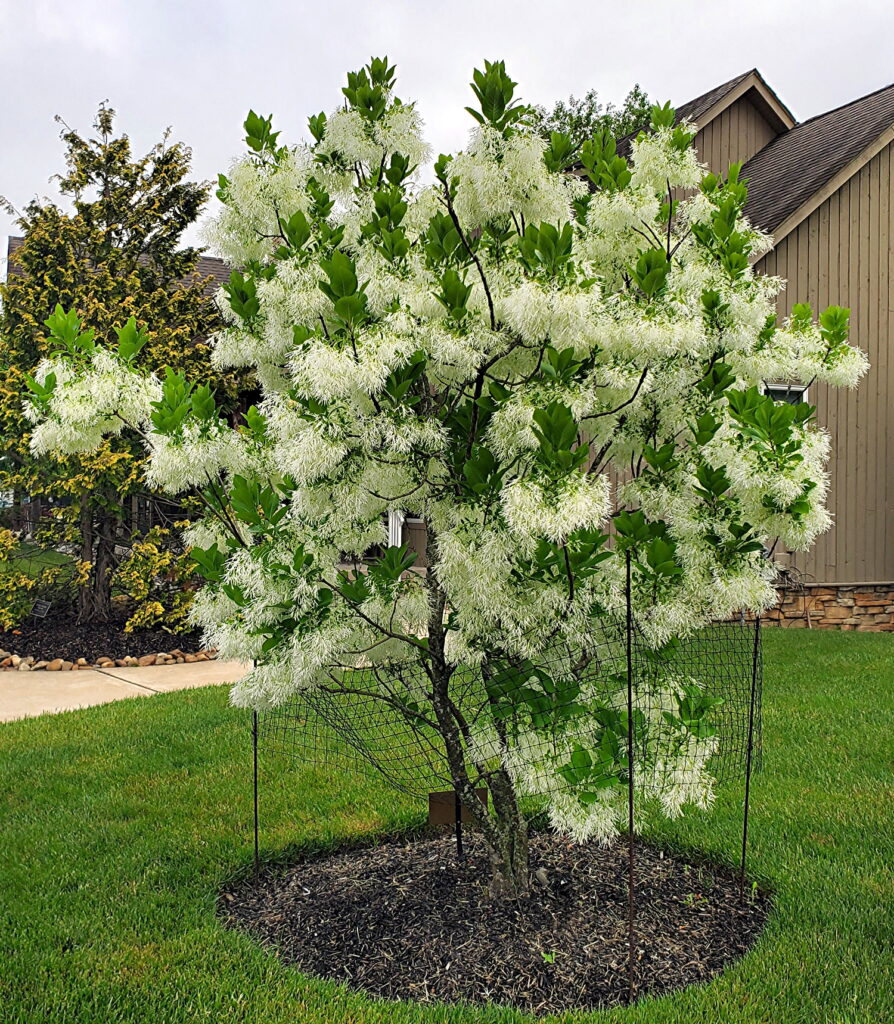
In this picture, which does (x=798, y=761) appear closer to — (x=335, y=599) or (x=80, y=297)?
(x=335, y=599)

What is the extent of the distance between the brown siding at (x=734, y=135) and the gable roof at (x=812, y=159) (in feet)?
0.54

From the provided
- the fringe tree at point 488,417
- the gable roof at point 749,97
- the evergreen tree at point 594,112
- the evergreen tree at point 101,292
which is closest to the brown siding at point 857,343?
the gable roof at point 749,97

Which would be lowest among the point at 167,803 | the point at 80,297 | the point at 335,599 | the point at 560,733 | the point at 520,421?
the point at 167,803

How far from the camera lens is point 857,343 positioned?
1002 cm

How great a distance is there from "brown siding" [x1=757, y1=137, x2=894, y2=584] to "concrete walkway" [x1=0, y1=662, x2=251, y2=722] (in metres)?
6.10

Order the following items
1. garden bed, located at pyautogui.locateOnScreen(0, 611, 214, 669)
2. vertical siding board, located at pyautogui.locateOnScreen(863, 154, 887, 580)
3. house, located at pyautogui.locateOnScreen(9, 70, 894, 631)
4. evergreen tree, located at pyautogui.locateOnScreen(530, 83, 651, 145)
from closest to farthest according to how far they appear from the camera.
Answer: garden bed, located at pyautogui.locateOnScreen(0, 611, 214, 669)
house, located at pyautogui.locateOnScreen(9, 70, 894, 631)
vertical siding board, located at pyautogui.locateOnScreen(863, 154, 887, 580)
evergreen tree, located at pyautogui.locateOnScreen(530, 83, 651, 145)

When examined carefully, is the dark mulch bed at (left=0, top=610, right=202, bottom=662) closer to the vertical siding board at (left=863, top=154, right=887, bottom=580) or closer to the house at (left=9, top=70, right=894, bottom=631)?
the house at (left=9, top=70, right=894, bottom=631)

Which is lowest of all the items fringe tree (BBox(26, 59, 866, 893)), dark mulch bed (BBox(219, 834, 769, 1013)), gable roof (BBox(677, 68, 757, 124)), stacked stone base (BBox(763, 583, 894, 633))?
dark mulch bed (BBox(219, 834, 769, 1013))

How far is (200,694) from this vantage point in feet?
22.5

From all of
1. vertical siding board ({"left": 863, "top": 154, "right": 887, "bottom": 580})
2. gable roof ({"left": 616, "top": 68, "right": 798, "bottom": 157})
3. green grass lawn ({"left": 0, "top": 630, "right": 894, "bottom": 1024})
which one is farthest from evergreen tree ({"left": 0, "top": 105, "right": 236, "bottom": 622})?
vertical siding board ({"left": 863, "top": 154, "right": 887, "bottom": 580})

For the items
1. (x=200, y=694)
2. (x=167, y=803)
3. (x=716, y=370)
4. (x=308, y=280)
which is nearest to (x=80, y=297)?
(x=200, y=694)

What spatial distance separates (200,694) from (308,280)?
476 cm

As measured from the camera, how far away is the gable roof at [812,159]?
9.43 m

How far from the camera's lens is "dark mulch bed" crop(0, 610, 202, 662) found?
848 cm
